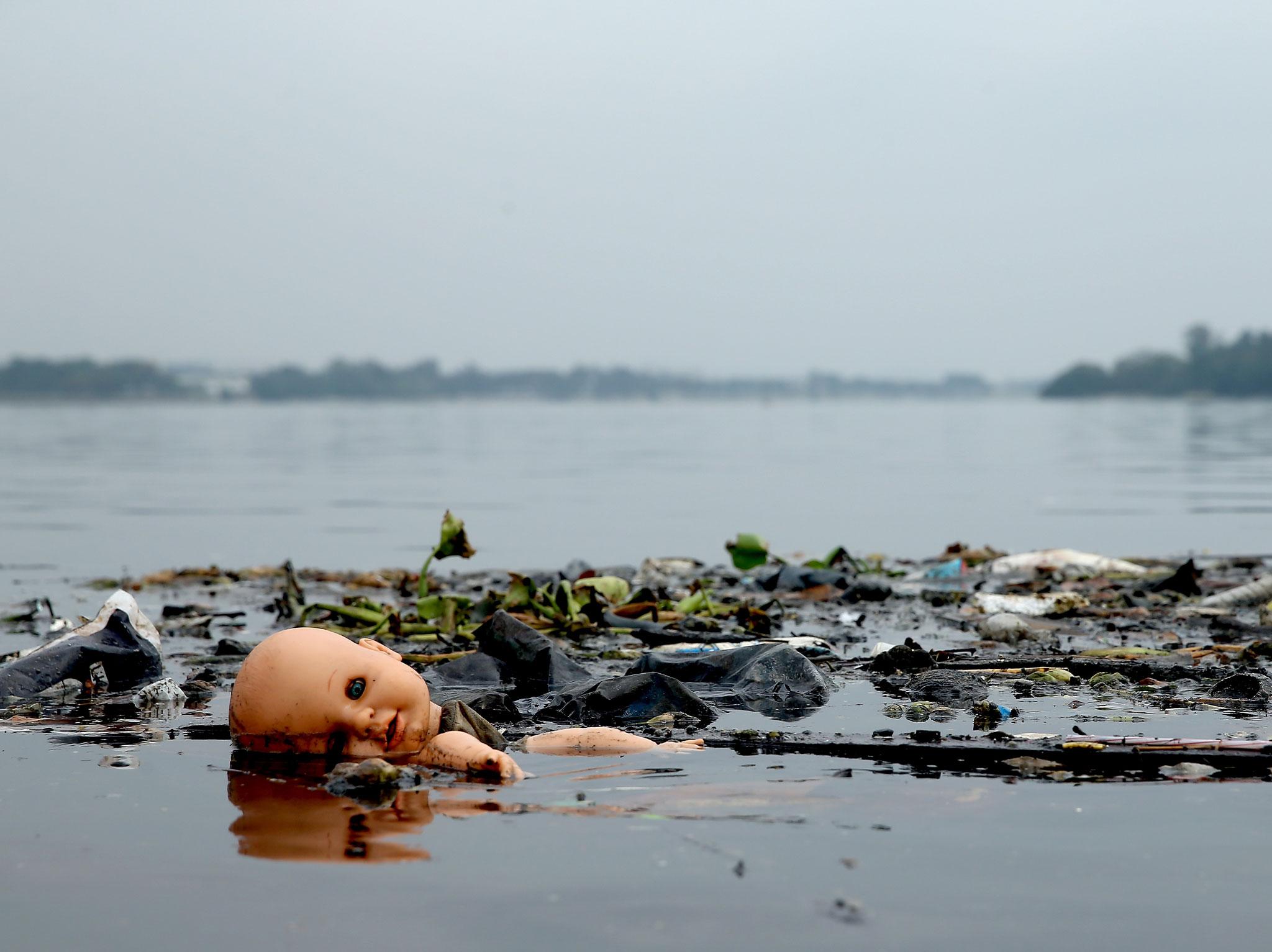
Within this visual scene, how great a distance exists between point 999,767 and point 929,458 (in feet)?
117

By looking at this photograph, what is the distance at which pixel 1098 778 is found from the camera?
12.9 feet

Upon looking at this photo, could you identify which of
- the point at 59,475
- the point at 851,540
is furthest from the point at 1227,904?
the point at 59,475

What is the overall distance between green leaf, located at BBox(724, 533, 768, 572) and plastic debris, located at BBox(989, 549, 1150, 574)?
8.05 ft

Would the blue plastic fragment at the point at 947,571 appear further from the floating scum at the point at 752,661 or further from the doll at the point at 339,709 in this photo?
the doll at the point at 339,709

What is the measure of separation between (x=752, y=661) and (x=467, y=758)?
2.12m

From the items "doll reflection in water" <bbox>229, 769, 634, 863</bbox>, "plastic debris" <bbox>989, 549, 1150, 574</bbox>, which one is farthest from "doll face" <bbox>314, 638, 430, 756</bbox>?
"plastic debris" <bbox>989, 549, 1150, 574</bbox>

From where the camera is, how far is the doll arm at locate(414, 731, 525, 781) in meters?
4.07

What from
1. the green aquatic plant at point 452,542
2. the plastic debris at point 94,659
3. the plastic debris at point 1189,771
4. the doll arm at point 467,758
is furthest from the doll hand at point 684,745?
the plastic debris at point 94,659

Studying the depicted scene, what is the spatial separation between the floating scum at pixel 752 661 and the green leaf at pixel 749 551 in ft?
0.06

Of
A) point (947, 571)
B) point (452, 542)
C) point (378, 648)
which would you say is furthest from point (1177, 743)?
point (947, 571)

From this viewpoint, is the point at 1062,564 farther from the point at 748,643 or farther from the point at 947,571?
the point at 748,643

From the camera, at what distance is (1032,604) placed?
8.75m

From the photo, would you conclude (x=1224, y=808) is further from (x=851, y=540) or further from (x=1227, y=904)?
(x=851, y=540)

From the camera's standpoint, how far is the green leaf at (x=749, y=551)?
10.6m
